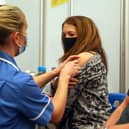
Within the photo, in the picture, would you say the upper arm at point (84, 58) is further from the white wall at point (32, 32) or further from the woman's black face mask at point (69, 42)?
the white wall at point (32, 32)

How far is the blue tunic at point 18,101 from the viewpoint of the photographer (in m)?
1.32

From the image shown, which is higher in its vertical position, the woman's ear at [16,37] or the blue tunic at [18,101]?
the woman's ear at [16,37]

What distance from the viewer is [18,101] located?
52.3 inches

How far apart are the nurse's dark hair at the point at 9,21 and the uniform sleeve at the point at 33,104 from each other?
0.70 ft

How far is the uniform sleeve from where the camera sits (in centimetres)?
133

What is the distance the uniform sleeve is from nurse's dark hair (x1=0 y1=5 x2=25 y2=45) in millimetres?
213

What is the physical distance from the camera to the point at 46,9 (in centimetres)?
350

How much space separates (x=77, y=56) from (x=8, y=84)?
58 centimetres

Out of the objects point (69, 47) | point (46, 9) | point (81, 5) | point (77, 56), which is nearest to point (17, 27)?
point (77, 56)

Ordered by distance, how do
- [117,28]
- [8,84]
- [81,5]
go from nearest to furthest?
[8,84], [117,28], [81,5]

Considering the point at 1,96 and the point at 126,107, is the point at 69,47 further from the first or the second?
the point at 1,96

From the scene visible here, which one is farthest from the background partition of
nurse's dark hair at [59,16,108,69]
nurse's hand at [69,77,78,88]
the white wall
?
nurse's hand at [69,77,78,88]

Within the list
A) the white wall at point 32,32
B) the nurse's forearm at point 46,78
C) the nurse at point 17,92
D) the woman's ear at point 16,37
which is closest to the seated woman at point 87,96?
the nurse's forearm at point 46,78

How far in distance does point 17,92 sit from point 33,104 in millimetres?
85
